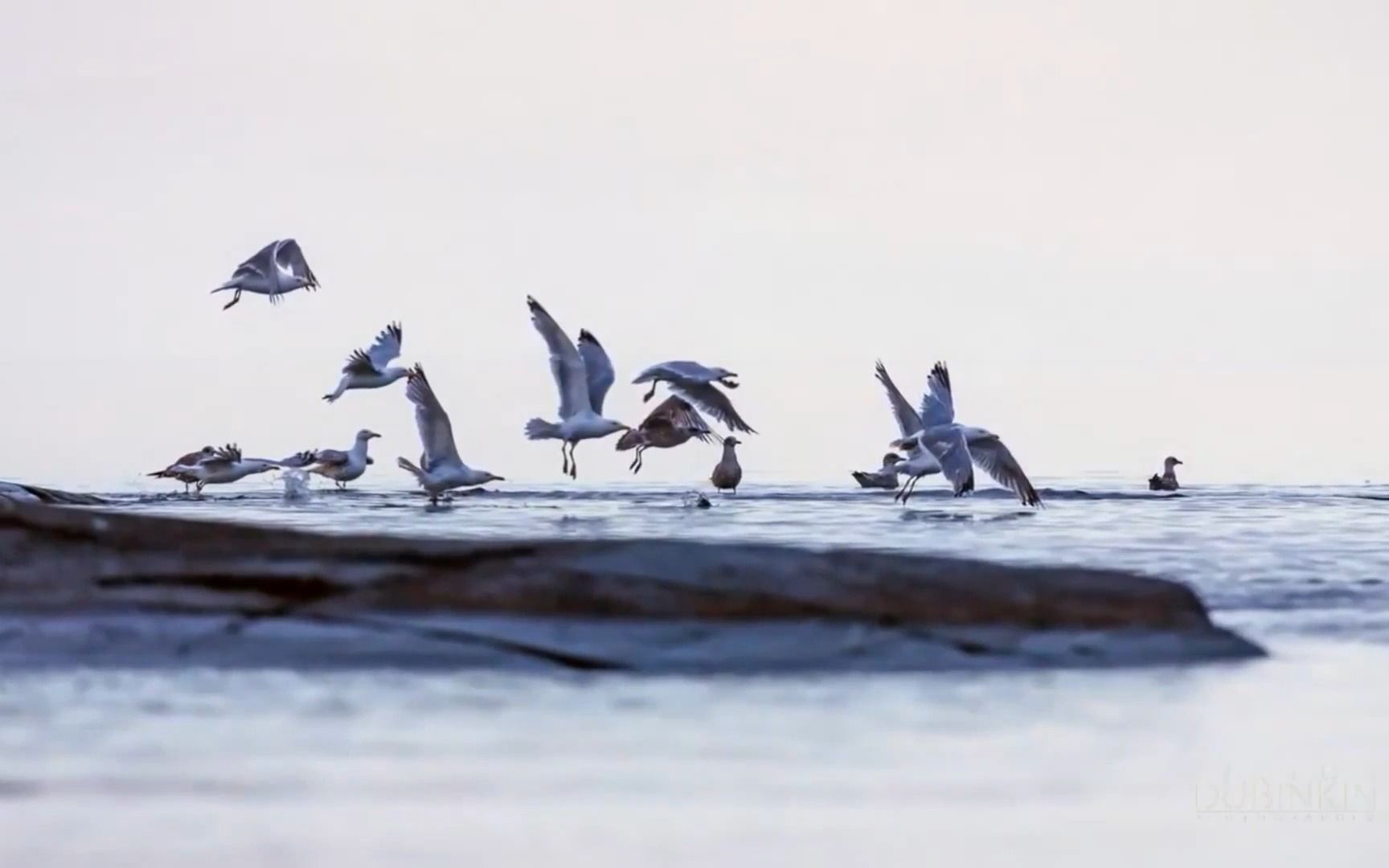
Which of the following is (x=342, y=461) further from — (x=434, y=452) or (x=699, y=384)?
(x=699, y=384)

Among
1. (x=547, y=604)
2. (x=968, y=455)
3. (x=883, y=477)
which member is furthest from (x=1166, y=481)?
(x=547, y=604)

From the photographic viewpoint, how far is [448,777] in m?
6.50

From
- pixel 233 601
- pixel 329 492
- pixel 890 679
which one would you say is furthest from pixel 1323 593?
pixel 329 492

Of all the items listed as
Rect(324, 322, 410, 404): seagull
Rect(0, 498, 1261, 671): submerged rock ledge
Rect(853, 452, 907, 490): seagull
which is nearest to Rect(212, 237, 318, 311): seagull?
Rect(324, 322, 410, 404): seagull

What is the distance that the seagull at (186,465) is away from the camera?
30.4 m

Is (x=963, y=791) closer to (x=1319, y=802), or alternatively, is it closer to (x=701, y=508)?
(x=1319, y=802)

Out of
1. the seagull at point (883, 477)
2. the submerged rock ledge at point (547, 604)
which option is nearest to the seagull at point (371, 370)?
the seagull at point (883, 477)

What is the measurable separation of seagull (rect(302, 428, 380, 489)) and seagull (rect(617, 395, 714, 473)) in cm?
548

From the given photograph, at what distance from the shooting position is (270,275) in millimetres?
23891

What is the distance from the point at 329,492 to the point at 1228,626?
65.7 feet

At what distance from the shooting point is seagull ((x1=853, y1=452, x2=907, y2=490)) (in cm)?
3133

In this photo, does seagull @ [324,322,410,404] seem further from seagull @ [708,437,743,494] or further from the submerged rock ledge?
the submerged rock ledge

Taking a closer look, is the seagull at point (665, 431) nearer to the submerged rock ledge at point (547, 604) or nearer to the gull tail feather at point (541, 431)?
the gull tail feather at point (541, 431)

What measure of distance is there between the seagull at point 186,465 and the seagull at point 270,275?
256 inches
